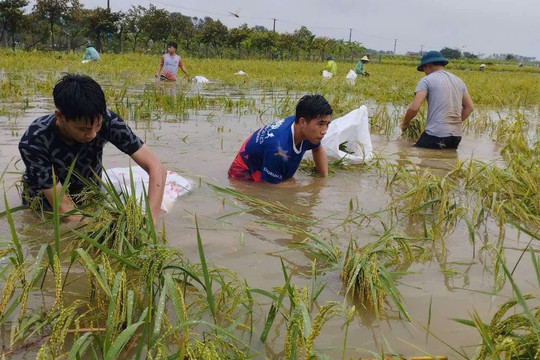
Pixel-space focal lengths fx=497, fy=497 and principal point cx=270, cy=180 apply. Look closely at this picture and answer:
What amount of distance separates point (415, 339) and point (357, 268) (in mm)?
336

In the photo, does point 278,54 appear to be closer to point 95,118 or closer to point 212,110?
point 212,110

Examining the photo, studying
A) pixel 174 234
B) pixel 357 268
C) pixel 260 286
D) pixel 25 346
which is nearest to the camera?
pixel 25 346

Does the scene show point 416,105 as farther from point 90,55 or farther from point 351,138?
point 90,55

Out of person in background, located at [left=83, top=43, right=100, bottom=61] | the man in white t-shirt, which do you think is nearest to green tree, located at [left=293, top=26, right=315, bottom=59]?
person in background, located at [left=83, top=43, right=100, bottom=61]

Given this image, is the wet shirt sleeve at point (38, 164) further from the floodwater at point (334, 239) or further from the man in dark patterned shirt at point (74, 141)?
the floodwater at point (334, 239)

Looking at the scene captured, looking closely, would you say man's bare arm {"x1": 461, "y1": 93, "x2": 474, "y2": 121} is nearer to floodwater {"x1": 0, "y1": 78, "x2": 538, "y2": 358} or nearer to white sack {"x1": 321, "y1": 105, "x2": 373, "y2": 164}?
floodwater {"x1": 0, "y1": 78, "x2": 538, "y2": 358}

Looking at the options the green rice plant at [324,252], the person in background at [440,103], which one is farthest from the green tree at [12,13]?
the green rice plant at [324,252]

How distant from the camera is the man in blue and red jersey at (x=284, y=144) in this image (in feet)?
10.6

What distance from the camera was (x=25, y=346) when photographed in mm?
1530

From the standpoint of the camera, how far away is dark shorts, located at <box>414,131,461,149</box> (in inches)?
212

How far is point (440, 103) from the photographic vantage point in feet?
17.3

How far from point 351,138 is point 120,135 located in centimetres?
237

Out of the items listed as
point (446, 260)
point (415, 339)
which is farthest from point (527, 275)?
point (415, 339)

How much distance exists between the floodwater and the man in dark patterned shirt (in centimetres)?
33
